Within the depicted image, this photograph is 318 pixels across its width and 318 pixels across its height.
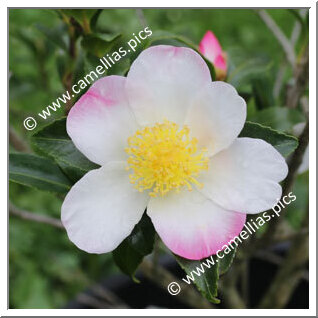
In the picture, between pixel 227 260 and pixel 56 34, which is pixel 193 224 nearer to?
pixel 227 260

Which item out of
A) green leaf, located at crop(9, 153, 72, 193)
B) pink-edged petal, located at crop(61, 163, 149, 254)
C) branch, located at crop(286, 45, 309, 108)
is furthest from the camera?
branch, located at crop(286, 45, 309, 108)

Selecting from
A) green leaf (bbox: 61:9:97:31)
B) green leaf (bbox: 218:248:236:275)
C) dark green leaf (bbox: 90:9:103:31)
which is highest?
green leaf (bbox: 61:9:97:31)

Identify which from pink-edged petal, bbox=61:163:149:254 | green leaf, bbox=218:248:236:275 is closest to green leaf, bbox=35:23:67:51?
pink-edged petal, bbox=61:163:149:254

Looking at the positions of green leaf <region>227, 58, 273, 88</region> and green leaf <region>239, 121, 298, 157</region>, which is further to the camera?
green leaf <region>227, 58, 273, 88</region>

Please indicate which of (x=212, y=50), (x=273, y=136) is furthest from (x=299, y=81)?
(x=273, y=136)

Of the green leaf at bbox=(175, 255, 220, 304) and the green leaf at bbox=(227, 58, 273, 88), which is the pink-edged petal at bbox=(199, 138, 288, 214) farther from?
the green leaf at bbox=(227, 58, 273, 88)

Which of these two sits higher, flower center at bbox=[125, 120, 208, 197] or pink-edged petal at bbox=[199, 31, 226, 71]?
pink-edged petal at bbox=[199, 31, 226, 71]
